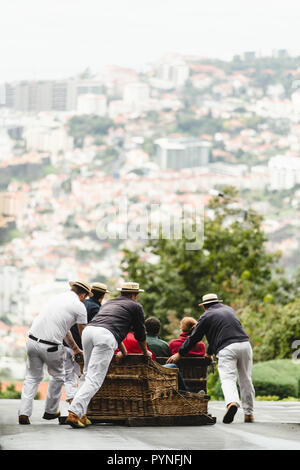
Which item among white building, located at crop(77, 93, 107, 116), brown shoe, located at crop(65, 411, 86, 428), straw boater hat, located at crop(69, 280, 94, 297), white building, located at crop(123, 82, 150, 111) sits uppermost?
white building, located at crop(123, 82, 150, 111)

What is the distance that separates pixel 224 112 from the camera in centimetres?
12650

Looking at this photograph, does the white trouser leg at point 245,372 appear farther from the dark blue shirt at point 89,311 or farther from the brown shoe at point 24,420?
the brown shoe at point 24,420

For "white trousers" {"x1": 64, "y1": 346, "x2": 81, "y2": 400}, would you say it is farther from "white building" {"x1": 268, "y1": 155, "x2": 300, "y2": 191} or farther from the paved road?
"white building" {"x1": 268, "y1": 155, "x2": 300, "y2": 191}

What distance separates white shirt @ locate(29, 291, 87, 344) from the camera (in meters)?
10.2

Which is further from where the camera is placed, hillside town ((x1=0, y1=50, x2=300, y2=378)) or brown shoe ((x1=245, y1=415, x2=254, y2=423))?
hillside town ((x1=0, y1=50, x2=300, y2=378))

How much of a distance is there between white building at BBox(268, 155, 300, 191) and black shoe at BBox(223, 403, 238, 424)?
79.3 metres

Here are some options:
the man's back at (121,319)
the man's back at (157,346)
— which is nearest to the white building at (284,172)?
the man's back at (157,346)

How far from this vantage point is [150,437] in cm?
908

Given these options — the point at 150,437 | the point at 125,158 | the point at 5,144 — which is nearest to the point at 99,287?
the point at 150,437

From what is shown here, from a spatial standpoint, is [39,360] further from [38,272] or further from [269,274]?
[38,272]

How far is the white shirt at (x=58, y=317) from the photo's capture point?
10.2m

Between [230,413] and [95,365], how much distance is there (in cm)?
202

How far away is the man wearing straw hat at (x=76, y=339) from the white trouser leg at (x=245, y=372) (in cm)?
185

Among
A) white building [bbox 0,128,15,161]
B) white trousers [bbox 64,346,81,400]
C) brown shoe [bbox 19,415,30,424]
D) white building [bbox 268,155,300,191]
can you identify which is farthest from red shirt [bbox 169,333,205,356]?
white building [bbox 0,128,15,161]
